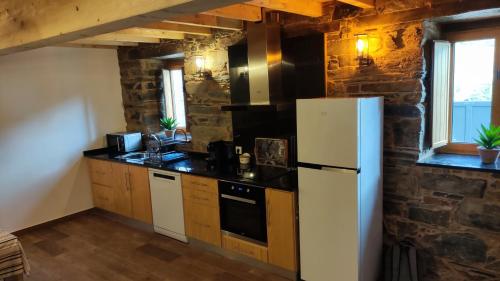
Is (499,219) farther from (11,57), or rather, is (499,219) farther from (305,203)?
(11,57)

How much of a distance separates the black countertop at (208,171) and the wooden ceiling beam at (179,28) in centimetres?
141

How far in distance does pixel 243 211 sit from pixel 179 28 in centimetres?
190

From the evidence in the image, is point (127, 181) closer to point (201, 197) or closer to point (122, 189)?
point (122, 189)

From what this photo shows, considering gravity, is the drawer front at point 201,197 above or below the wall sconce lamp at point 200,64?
below

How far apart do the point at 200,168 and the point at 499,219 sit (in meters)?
2.61

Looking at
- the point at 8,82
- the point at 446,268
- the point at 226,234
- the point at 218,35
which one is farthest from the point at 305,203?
the point at 8,82

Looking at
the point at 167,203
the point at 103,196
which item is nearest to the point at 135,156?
the point at 103,196

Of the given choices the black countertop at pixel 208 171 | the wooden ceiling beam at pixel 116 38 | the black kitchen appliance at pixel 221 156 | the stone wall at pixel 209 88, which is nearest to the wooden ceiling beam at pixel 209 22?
the stone wall at pixel 209 88

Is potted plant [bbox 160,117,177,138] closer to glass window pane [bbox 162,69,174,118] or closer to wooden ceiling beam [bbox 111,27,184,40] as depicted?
glass window pane [bbox 162,69,174,118]

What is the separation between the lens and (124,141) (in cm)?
467

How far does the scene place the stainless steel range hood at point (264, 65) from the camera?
321cm

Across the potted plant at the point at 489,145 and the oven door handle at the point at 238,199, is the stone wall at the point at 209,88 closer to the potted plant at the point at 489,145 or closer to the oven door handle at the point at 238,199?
the oven door handle at the point at 238,199

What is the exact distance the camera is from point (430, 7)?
2.55 m

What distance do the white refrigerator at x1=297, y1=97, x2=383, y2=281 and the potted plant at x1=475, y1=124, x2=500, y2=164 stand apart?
74 cm
